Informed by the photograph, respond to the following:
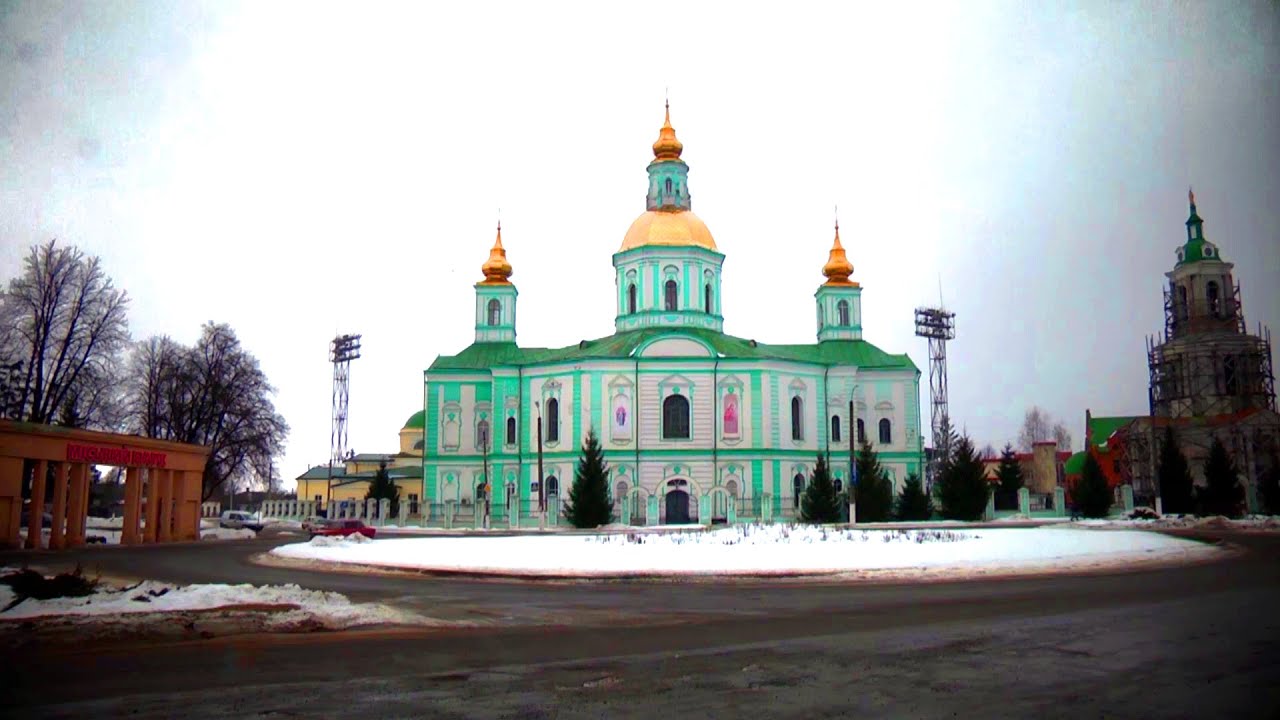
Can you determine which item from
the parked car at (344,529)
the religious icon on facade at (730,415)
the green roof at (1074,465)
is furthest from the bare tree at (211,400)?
the green roof at (1074,465)

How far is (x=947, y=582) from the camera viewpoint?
16812 millimetres

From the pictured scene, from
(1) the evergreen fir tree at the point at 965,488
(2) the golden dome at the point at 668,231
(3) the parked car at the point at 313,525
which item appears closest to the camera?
(3) the parked car at the point at 313,525

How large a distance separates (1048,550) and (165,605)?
16826 millimetres

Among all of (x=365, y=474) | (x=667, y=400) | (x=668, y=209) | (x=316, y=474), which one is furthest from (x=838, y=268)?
(x=316, y=474)

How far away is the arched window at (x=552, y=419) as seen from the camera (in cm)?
5369

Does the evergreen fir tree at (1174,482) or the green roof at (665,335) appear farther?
the green roof at (665,335)

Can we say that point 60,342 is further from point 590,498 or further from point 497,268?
point 497,268

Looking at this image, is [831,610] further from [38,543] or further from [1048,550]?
[38,543]

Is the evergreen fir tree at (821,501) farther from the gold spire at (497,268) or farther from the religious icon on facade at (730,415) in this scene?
the gold spire at (497,268)

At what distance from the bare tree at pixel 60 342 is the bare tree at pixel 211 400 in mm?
7610

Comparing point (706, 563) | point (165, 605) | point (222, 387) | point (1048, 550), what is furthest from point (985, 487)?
point (165, 605)

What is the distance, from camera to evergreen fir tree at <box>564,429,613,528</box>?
4531cm

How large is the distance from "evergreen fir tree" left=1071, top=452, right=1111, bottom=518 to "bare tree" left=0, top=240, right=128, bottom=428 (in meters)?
40.0

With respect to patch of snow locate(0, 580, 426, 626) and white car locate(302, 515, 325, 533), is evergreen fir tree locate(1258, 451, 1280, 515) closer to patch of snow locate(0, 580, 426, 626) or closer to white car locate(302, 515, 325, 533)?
white car locate(302, 515, 325, 533)
